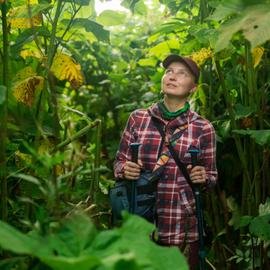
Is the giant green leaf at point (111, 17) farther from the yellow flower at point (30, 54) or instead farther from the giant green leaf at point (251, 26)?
the giant green leaf at point (251, 26)

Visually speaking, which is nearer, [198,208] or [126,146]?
[198,208]

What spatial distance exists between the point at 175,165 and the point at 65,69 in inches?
24.3

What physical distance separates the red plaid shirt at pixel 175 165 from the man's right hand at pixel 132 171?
0.31ft

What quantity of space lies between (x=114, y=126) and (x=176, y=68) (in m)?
2.51

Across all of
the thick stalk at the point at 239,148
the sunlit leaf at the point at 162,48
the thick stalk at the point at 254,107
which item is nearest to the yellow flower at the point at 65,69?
the thick stalk at the point at 239,148

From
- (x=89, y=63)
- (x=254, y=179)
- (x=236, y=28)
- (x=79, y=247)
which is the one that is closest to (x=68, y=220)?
(x=79, y=247)

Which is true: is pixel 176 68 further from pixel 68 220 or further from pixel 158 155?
pixel 68 220

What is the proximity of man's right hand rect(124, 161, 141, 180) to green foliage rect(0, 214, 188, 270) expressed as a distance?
3.70ft

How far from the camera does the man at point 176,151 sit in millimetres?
2242

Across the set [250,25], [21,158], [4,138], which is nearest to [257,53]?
[250,25]

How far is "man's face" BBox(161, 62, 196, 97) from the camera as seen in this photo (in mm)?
2311

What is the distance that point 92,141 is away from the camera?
3.66 m

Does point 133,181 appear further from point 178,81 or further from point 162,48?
point 162,48

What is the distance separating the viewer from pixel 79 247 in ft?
3.23
